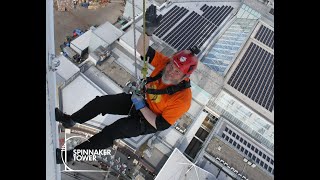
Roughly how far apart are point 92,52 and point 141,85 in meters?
16.9

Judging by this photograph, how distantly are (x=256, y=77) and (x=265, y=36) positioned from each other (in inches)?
246

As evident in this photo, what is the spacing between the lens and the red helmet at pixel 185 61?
7.90 metres

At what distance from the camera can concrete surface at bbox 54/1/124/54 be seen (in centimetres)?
2848

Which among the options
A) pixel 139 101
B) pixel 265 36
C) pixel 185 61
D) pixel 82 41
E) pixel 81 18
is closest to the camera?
pixel 185 61

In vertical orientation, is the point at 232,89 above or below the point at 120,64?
above

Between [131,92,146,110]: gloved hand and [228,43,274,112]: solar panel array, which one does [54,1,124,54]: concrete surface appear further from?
[131,92,146,110]: gloved hand

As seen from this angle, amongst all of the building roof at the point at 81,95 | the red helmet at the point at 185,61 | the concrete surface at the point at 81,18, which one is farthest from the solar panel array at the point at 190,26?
the red helmet at the point at 185,61

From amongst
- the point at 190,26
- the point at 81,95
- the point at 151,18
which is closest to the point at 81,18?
the point at 190,26

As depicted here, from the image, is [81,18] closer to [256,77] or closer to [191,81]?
[191,81]

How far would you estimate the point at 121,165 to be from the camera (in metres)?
19.7

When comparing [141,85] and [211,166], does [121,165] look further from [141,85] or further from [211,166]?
[141,85]

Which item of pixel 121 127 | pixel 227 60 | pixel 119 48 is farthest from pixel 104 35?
pixel 121 127

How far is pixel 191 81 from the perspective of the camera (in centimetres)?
2489

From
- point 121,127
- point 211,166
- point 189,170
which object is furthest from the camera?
point 211,166
